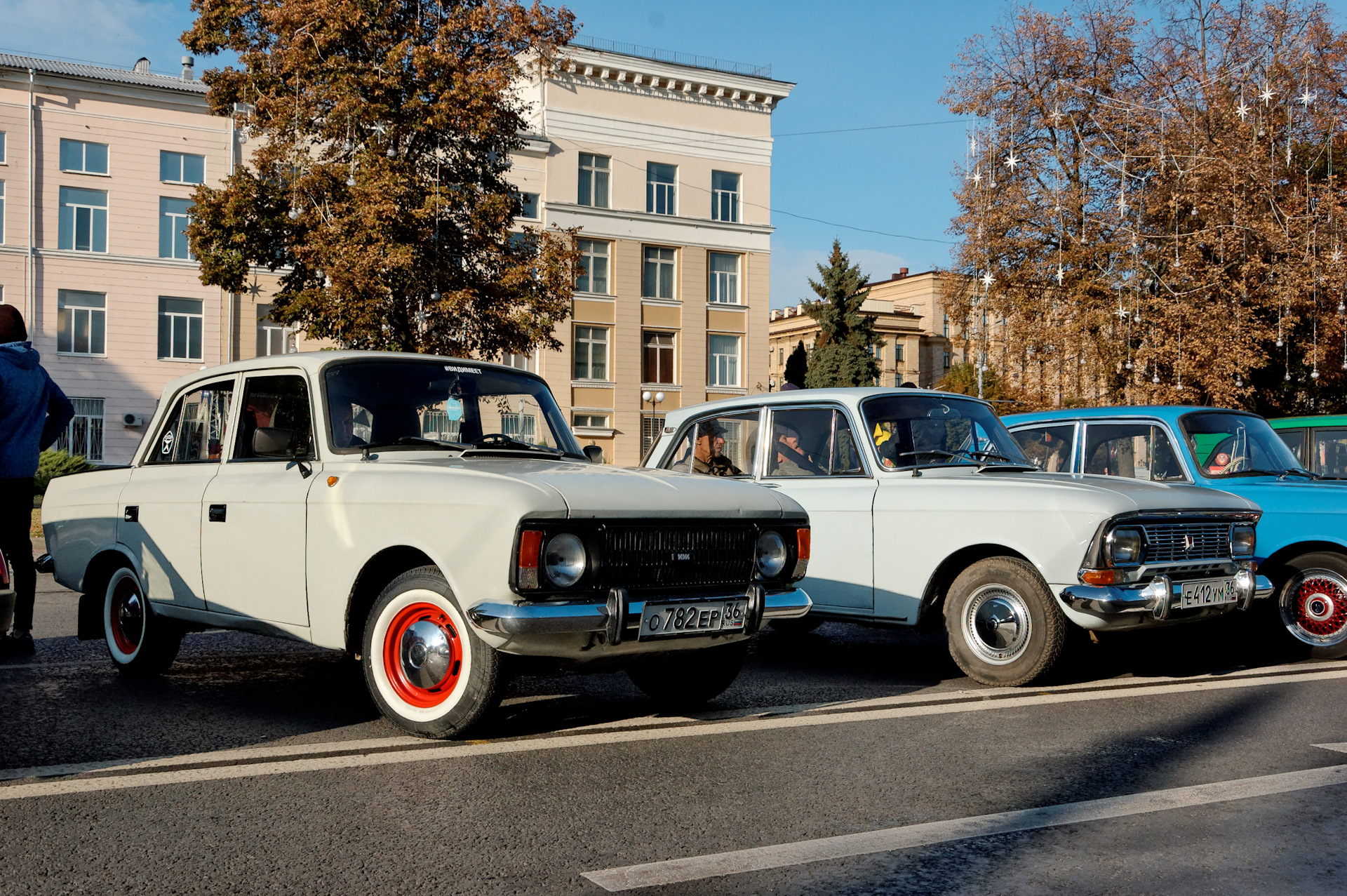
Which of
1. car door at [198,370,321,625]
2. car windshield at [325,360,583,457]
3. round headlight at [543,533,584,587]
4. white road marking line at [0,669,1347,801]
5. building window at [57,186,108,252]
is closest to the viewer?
white road marking line at [0,669,1347,801]

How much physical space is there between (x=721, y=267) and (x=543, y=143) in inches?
364

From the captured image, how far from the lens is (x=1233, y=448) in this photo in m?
9.33

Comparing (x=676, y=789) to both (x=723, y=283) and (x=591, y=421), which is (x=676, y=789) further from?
(x=723, y=283)

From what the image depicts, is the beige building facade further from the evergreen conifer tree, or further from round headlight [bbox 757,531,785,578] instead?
round headlight [bbox 757,531,785,578]

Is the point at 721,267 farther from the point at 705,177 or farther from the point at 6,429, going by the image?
the point at 6,429

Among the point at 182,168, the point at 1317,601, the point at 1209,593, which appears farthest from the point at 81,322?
the point at 1209,593

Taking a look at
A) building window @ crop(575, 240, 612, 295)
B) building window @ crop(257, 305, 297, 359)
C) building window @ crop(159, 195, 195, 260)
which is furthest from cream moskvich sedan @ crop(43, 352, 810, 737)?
building window @ crop(575, 240, 612, 295)

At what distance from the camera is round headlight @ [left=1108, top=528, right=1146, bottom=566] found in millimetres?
6758

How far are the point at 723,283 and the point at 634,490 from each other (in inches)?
1883

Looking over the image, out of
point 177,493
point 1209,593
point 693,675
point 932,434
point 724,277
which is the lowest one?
point 693,675

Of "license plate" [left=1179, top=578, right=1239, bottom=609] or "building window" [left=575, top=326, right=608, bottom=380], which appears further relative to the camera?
"building window" [left=575, top=326, right=608, bottom=380]

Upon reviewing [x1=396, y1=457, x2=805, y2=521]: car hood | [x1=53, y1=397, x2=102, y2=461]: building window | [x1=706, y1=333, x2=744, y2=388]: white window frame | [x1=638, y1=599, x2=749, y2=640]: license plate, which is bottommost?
[x1=638, y1=599, x2=749, y2=640]: license plate

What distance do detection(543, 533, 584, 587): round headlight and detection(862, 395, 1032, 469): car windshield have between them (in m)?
3.33

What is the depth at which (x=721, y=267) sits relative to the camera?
52.5m
